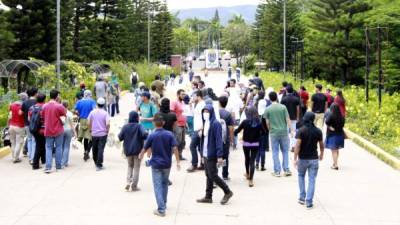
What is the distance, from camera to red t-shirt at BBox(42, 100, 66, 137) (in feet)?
37.6

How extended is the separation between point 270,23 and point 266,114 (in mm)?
51220

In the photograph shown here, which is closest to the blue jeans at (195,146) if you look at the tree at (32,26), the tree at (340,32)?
the tree at (32,26)

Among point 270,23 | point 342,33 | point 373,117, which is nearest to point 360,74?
point 342,33

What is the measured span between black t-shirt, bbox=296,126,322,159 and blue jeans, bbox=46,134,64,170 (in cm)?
510

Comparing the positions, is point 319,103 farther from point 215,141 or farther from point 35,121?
point 215,141

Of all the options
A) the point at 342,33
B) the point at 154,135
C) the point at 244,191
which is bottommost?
the point at 244,191

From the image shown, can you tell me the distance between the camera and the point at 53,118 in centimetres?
1145

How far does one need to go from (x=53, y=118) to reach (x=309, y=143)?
5.14 meters

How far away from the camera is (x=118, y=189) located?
398 inches

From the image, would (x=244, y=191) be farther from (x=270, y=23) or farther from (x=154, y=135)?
(x=270, y=23)

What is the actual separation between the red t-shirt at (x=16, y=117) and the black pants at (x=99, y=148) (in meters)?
1.74

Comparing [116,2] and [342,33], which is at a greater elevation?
[116,2]

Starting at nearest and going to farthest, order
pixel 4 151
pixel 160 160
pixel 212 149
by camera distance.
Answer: pixel 160 160
pixel 212 149
pixel 4 151

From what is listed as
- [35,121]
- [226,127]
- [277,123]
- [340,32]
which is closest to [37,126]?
[35,121]
